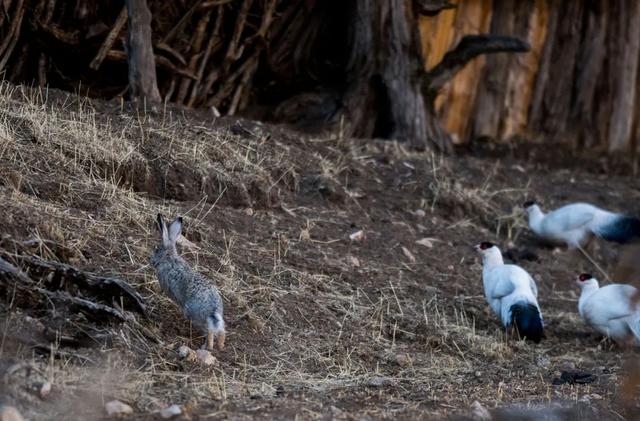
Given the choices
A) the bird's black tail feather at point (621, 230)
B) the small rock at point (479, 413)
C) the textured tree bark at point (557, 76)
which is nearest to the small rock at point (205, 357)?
the small rock at point (479, 413)

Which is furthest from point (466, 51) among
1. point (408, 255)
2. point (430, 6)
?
point (408, 255)

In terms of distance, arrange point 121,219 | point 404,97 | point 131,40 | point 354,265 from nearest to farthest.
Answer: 1. point 121,219
2. point 354,265
3. point 131,40
4. point 404,97

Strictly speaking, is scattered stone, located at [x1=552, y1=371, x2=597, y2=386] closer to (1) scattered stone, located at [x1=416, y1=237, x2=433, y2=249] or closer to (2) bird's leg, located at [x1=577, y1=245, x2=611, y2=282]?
(1) scattered stone, located at [x1=416, y1=237, x2=433, y2=249]

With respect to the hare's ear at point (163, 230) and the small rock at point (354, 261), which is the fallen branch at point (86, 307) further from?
the small rock at point (354, 261)

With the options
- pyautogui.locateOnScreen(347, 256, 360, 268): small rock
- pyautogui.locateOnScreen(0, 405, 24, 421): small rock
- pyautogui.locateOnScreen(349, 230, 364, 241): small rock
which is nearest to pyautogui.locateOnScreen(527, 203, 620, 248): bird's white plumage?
pyautogui.locateOnScreen(349, 230, 364, 241): small rock

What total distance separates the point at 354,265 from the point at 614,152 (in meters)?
5.86

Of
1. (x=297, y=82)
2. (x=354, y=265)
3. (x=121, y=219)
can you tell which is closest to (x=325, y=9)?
(x=297, y=82)

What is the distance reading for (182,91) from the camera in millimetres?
12172

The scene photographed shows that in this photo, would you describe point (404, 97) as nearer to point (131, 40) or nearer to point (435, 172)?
point (435, 172)

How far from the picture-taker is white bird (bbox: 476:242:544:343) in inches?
357

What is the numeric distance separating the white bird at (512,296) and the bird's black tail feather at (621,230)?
2106mm

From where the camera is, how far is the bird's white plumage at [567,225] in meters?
11.7

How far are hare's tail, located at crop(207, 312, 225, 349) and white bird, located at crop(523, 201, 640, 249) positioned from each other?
511 centimetres

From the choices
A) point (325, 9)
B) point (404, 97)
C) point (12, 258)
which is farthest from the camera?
point (325, 9)
